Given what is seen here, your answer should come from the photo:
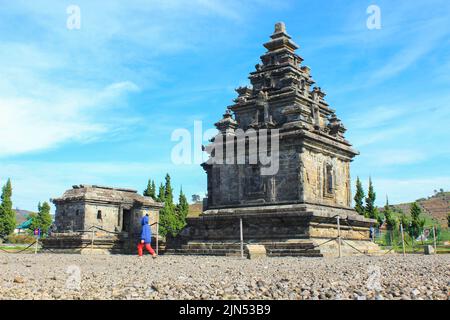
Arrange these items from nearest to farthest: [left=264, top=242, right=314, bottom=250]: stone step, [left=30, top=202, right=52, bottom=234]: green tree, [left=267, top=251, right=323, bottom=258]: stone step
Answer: [left=267, top=251, right=323, bottom=258]: stone step < [left=264, top=242, right=314, bottom=250]: stone step < [left=30, top=202, right=52, bottom=234]: green tree

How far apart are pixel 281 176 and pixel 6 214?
45421mm

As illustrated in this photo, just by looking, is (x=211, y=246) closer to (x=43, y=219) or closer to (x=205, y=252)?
(x=205, y=252)

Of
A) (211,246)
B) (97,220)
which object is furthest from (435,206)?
(211,246)

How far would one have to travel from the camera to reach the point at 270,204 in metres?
21.6

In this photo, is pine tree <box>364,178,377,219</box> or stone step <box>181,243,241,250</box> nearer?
stone step <box>181,243,241,250</box>

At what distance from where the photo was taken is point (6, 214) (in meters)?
55.3

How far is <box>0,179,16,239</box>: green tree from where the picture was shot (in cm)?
5469

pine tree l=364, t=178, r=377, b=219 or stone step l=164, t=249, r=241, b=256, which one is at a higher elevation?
pine tree l=364, t=178, r=377, b=219

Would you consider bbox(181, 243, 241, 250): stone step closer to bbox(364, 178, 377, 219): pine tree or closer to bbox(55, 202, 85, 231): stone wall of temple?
bbox(55, 202, 85, 231): stone wall of temple

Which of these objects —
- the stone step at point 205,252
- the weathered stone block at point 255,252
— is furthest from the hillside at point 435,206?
the weathered stone block at point 255,252

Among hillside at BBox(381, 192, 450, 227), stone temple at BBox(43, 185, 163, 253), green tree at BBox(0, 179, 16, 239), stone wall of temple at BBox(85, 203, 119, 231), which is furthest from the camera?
hillside at BBox(381, 192, 450, 227)

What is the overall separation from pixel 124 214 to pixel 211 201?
10496 millimetres

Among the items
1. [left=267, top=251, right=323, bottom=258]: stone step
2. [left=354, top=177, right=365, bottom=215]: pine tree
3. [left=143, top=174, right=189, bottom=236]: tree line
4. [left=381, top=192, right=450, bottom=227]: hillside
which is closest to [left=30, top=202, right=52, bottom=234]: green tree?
[left=143, top=174, right=189, bottom=236]: tree line

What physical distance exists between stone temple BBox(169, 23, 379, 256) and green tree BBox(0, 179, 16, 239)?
129ft
